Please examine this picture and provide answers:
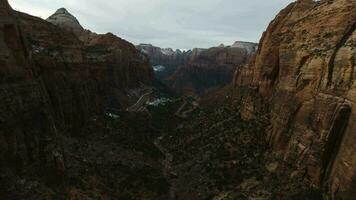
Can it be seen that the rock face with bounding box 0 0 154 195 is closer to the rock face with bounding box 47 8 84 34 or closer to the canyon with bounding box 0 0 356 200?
the canyon with bounding box 0 0 356 200

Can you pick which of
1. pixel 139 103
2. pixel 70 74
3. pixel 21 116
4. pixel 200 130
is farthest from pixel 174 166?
pixel 139 103

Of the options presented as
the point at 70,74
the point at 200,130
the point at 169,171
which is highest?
the point at 70,74

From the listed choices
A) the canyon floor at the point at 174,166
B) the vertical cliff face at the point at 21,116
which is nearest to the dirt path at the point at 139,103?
the canyon floor at the point at 174,166

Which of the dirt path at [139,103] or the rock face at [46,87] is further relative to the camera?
the dirt path at [139,103]

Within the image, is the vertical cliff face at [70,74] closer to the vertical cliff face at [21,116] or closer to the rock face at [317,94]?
the vertical cliff face at [21,116]

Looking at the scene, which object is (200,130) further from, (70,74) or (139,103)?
(139,103)

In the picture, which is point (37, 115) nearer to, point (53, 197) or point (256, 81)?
point (53, 197)
